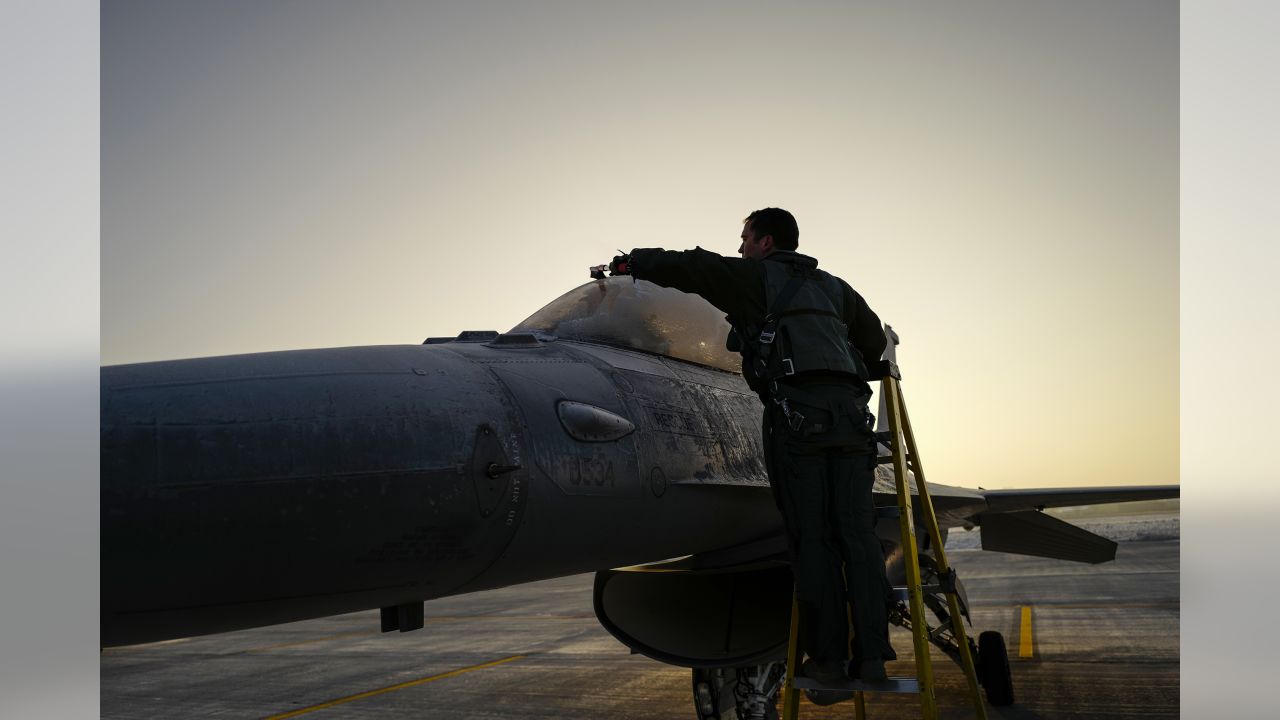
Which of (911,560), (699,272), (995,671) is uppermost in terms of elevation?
(699,272)

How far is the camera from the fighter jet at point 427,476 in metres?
2.40

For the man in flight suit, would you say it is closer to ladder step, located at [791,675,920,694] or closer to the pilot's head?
ladder step, located at [791,675,920,694]

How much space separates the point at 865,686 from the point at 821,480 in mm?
762

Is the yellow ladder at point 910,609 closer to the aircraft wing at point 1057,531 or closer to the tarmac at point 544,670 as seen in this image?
the tarmac at point 544,670

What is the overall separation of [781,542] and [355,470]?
2.78 meters

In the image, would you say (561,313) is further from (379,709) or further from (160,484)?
(379,709)

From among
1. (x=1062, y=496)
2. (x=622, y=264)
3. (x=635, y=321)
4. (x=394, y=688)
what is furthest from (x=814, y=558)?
(x=394, y=688)

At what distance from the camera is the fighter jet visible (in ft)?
7.88

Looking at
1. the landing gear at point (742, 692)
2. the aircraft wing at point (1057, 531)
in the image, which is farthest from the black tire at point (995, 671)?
the landing gear at point (742, 692)

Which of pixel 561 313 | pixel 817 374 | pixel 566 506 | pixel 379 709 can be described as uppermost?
pixel 561 313

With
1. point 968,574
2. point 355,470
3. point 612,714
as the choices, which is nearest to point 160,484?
point 355,470

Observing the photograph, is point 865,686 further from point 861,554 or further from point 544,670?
point 544,670

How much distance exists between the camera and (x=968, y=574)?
25734mm

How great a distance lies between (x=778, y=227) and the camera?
4.14 meters
